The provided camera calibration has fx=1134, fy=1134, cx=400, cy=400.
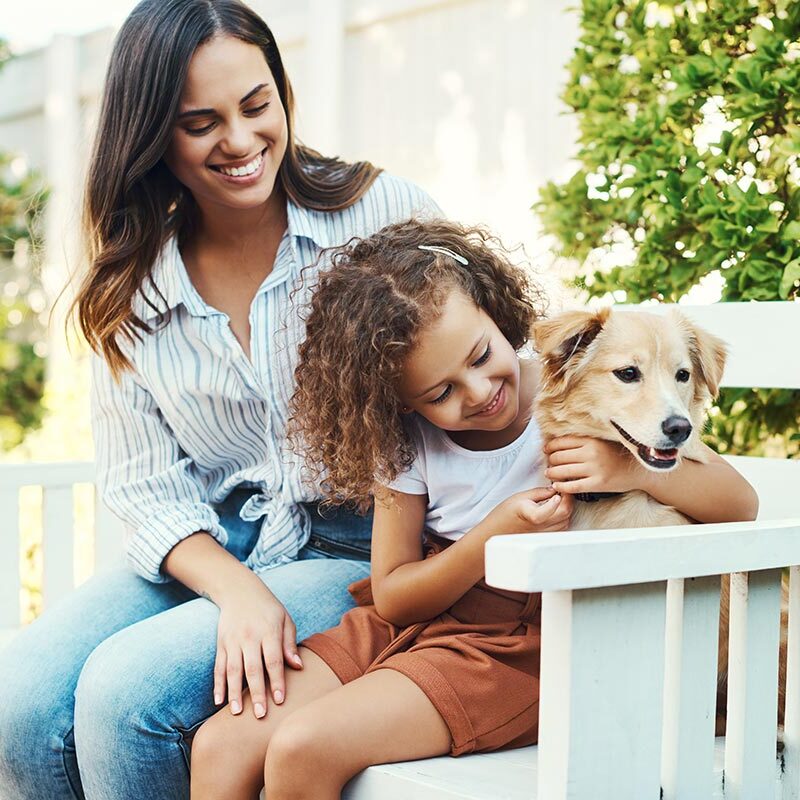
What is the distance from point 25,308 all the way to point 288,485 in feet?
19.7

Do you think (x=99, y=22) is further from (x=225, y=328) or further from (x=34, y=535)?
(x=225, y=328)

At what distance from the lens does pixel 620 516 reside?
164 cm

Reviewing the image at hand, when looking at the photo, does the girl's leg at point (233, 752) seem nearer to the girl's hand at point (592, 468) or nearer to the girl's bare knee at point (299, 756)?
the girl's bare knee at point (299, 756)

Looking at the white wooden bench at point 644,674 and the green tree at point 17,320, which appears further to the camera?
the green tree at point 17,320

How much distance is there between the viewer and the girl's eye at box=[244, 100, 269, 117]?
1974 mm

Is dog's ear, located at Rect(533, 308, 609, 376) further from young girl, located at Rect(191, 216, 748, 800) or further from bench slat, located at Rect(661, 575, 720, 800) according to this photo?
bench slat, located at Rect(661, 575, 720, 800)

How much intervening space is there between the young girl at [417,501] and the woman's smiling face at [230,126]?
0.85ft

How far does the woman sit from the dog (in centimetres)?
53

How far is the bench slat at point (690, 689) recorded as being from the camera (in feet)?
4.27

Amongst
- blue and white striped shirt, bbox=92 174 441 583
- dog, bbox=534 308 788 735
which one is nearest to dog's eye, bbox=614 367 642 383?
dog, bbox=534 308 788 735

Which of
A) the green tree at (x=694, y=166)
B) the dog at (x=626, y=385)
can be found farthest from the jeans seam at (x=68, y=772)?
the green tree at (x=694, y=166)

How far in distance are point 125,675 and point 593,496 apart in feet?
2.40

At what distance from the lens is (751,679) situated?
1389mm

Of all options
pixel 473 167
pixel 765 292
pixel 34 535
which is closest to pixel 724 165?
pixel 765 292
